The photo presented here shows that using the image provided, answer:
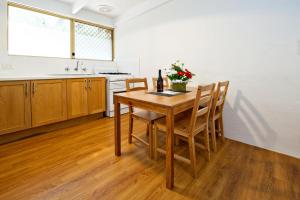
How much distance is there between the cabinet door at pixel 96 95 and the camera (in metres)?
3.19

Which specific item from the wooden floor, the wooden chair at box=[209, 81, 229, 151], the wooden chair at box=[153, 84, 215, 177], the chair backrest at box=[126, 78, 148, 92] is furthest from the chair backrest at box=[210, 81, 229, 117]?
the chair backrest at box=[126, 78, 148, 92]

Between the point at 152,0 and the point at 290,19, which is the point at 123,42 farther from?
the point at 290,19

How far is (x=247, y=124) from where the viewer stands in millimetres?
2373

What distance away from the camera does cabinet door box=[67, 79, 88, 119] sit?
2875 millimetres

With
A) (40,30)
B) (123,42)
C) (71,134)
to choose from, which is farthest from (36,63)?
(123,42)

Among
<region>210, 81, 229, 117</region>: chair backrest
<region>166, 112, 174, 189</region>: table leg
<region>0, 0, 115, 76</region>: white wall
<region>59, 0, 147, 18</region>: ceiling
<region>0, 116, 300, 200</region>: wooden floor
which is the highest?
<region>59, 0, 147, 18</region>: ceiling

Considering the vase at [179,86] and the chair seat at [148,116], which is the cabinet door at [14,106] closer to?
the chair seat at [148,116]

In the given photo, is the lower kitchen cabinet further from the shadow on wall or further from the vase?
the shadow on wall

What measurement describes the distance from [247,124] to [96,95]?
8.44ft

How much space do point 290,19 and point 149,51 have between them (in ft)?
7.32

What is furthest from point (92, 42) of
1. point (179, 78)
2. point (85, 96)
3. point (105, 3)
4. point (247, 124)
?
point (247, 124)

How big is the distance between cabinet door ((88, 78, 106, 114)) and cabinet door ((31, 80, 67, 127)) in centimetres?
47

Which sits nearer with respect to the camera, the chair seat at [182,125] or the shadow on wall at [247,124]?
the chair seat at [182,125]

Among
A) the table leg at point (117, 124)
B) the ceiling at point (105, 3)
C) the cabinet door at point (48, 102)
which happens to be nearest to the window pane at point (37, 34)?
the ceiling at point (105, 3)
